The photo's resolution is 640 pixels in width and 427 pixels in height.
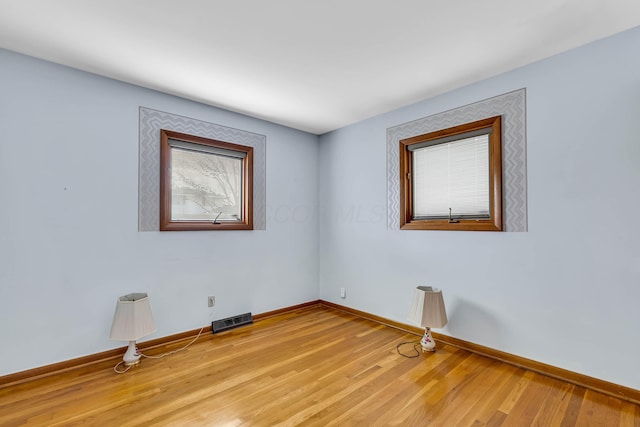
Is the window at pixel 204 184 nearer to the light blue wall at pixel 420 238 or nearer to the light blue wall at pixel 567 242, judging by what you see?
the light blue wall at pixel 420 238

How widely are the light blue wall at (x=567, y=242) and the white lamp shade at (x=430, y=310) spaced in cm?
21

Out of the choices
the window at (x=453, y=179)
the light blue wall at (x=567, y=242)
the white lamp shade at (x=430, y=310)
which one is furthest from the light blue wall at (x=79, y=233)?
the light blue wall at (x=567, y=242)

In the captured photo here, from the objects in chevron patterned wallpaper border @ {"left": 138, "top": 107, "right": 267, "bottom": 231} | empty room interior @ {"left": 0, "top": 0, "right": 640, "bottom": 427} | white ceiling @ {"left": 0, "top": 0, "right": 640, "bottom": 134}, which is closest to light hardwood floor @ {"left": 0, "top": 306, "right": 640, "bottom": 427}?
empty room interior @ {"left": 0, "top": 0, "right": 640, "bottom": 427}

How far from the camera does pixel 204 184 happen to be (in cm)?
317

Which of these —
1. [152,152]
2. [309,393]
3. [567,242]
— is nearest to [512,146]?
[567,242]

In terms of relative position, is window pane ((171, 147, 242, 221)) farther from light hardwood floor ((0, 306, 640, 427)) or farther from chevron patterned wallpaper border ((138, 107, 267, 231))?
light hardwood floor ((0, 306, 640, 427))

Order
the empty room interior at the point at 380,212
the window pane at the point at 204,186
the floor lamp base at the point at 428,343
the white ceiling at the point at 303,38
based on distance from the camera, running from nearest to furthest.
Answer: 1. the white ceiling at the point at 303,38
2. the empty room interior at the point at 380,212
3. the floor lamp base at the point at 428,343
4. the window pane at the point at 204,186

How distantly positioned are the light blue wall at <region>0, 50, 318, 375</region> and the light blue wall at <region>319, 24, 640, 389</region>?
2387 mm

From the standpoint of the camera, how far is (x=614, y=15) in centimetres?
180

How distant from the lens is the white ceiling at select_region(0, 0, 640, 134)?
1716 millimetres

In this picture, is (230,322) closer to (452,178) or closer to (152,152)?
(152,152)

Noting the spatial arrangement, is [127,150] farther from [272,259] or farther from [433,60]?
[433,60]

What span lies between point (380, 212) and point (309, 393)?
6.67 feet

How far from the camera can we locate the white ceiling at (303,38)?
1.72m
